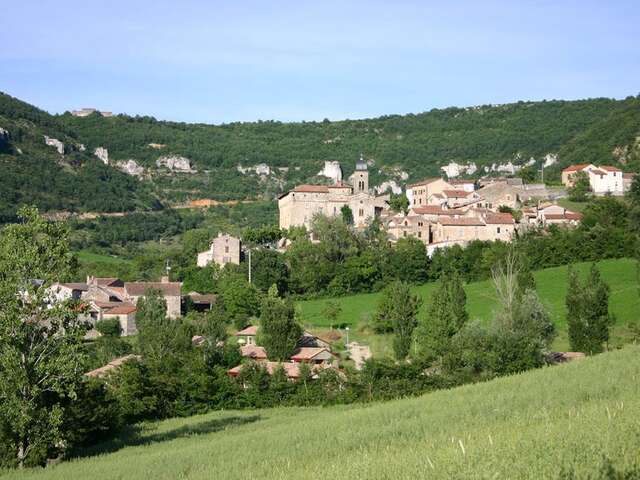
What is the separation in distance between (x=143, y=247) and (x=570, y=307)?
269 feet

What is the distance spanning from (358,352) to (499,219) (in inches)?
1146

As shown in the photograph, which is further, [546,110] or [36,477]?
[546,110]

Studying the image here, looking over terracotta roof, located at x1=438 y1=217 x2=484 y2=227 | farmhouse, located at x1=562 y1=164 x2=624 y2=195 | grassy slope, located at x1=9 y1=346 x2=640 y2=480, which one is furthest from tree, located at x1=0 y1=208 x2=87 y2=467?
farmhouse, located at x1=562 y1=164 x2=624 y2=195

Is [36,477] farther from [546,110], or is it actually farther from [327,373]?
[546,110]

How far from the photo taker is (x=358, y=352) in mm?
56844

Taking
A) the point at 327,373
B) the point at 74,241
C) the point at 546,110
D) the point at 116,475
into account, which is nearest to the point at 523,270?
the point at 327,373

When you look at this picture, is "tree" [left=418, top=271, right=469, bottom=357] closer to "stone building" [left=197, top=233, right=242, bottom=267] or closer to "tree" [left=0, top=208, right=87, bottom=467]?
"tree" [left=0, top=208, right=87, bottom=467]

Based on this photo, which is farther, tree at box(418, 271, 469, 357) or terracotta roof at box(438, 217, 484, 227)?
terracotta roof at box(438, 217, 484, 227)

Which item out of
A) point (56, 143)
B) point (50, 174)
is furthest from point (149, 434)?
point (56, 143)

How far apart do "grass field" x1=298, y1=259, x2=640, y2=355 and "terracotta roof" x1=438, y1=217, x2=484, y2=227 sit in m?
8.70

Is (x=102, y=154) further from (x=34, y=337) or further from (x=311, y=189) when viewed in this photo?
(x=34, y=337)

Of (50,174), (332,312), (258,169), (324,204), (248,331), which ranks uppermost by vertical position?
(258,169)

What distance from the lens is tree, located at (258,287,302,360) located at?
54031 mm

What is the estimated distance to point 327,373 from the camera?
42.9 meters
